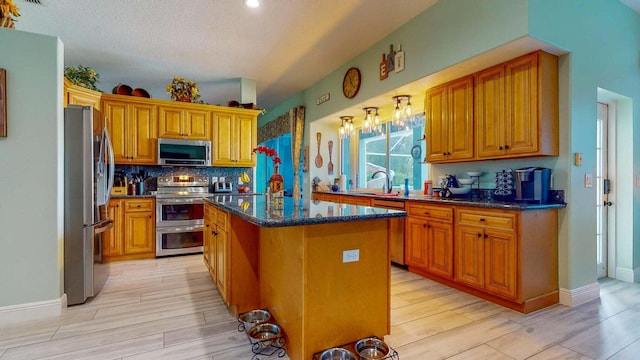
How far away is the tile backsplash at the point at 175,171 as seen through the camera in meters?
4.83

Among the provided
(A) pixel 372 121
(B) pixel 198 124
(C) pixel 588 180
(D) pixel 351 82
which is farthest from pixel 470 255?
(B) pixel 198 124

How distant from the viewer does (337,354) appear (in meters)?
1.72

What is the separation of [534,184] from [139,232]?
192 inches

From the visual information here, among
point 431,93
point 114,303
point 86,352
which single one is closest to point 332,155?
point 431,93

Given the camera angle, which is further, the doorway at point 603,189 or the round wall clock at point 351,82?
the round wall clock at point 351,82

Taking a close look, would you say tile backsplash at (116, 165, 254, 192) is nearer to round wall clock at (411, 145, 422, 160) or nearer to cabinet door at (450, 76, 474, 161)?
round wall clock at (411, 145, 422, 160)

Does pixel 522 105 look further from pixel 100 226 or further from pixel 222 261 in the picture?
pixel 100 226

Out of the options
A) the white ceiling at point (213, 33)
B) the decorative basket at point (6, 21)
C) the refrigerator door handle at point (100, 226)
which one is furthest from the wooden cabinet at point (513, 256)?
the decorative basket at point (6, 21)

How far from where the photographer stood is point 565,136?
2.62 metres

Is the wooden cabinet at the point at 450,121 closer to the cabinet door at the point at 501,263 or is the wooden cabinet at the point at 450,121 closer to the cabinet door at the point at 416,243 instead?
the cabinet door at the point at 416,243

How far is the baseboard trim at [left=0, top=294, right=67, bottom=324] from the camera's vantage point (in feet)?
7.61

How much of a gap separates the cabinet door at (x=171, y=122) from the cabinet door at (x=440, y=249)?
4075 mm

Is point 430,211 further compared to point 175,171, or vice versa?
point 175,171

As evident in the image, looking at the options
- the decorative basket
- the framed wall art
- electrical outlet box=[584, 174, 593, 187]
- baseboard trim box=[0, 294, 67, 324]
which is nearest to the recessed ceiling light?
the decorative basket
